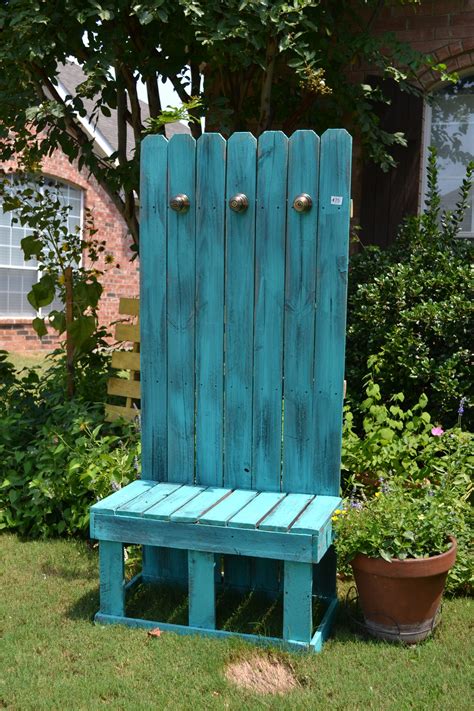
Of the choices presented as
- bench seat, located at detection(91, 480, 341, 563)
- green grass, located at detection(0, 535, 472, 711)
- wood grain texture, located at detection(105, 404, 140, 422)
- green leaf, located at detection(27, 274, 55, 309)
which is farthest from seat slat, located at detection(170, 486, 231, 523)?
green leaf, located at detection(27, 274, 55, 309)

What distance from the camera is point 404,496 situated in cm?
346

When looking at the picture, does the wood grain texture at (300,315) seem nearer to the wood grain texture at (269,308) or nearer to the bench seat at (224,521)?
the wood grain texture at (269,308)

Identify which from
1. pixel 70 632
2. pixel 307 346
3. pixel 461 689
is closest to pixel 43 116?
pixel 307 346

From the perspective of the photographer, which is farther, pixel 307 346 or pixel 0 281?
pixel 0 281

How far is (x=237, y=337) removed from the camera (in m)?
3.34

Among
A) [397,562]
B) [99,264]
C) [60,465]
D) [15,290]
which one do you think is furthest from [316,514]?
[99,264]

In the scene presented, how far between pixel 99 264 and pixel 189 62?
1022 cm

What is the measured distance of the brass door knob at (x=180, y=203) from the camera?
131 inches

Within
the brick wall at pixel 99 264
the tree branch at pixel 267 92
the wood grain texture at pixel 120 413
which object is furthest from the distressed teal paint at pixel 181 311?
the brick wall at pixel 99 264

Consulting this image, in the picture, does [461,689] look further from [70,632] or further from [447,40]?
[447,40]

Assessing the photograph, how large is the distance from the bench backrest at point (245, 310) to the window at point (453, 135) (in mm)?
3714

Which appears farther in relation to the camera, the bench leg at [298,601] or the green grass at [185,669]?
the bench leg at [298,601]

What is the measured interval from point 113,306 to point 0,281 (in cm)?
246

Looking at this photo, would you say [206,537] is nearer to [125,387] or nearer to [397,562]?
[397,562]
